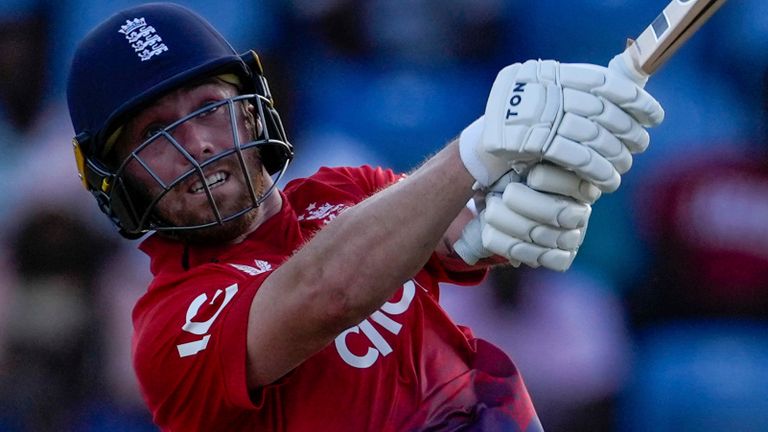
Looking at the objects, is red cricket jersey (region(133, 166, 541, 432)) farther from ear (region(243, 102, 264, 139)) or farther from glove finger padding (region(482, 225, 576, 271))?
glove finger padding (region(482, 225, 576, 271))

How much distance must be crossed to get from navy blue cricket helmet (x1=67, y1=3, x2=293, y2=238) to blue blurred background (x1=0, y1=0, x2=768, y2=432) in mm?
951

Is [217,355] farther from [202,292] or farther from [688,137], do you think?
[688,137]

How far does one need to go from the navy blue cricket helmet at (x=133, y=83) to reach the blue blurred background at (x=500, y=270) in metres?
0.95

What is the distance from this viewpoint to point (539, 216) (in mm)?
1663

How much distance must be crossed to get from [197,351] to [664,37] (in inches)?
35.0

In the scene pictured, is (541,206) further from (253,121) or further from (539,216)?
(253,121)

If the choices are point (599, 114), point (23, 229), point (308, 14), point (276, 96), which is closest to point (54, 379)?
point (23, 229)

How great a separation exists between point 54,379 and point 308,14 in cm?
120

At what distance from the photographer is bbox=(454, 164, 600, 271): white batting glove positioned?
1663mm

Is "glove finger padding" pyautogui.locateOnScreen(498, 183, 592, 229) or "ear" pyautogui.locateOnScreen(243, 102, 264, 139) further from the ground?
"glove finger padding" pyautogui.locateOnScreen(498, 183, 592, 229)

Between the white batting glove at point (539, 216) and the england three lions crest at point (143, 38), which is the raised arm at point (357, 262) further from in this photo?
the england three lions crest at point (143, 38)

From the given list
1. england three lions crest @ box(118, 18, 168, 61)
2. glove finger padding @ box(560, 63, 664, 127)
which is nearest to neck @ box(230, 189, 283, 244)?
england three lions crest @ box(118, 18, 168, 61)

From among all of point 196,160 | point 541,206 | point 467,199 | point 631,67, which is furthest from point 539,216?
point 196,160

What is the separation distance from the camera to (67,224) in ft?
10.9
